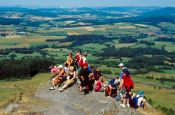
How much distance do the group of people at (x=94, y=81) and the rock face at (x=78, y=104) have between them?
2.03ft

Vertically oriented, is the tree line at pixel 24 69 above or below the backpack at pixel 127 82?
below

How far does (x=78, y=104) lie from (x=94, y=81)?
3.79 meters

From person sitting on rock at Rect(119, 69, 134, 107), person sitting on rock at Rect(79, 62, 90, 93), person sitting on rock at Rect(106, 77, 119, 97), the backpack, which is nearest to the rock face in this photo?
person sitting on rock at Rect(106, 77, 119, 97)

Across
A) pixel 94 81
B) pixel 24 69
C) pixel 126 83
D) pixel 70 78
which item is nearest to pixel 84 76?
pixel 94 81

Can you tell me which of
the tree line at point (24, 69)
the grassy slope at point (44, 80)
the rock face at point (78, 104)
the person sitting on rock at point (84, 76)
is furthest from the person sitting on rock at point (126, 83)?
the tree line at point (24, 69)

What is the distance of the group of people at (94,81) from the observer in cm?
3414

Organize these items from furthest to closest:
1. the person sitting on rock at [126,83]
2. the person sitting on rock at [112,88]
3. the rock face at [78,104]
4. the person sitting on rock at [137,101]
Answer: the person sitting on rock at [112,88]
the person sitting on rock at [137,101]
the rock face at [78,104]
the person sitting on rock at [126,83]

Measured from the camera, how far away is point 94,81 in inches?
1529

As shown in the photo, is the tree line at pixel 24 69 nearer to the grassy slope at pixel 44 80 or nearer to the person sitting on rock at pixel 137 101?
the grassy slope at pixel 44 80

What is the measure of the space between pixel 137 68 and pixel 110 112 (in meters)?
157

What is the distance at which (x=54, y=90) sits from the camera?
131ft

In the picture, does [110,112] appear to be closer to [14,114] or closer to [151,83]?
[14,114]

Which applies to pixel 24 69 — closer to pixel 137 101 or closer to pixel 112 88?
pixel 112 88

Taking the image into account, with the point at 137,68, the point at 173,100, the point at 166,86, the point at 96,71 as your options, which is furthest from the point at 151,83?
the point at 96,71
